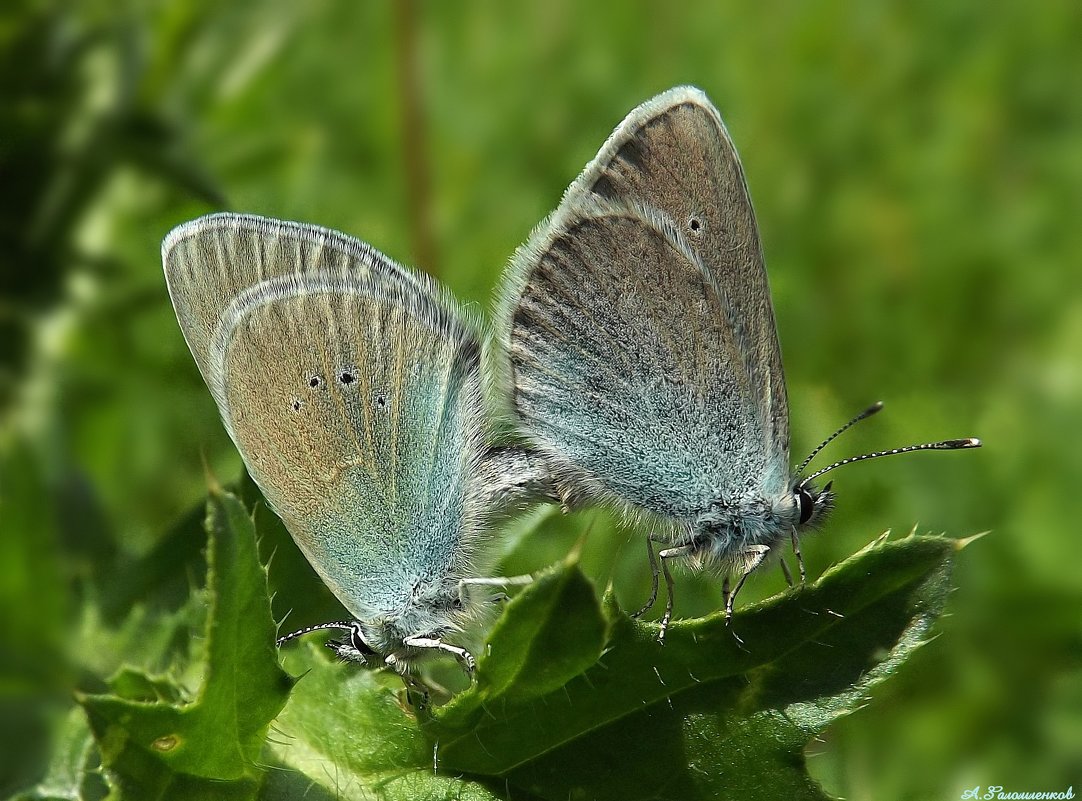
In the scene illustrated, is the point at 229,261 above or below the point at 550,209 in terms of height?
below

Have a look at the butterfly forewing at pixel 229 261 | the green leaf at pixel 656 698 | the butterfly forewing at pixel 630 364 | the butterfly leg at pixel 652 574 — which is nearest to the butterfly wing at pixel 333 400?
the butterfly forewing at pixel 229 261

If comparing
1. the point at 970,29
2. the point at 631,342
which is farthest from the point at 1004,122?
the point at 631,342

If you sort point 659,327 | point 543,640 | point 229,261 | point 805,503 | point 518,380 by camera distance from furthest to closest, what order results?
point 518,380 → point 659,327 → point 805,503 → point 229,261 → point 543,640

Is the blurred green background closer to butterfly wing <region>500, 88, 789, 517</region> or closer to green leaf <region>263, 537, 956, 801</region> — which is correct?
butterfly wing <region>500, 88, 789, 517</region>

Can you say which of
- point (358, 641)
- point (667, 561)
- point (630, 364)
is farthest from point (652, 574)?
point (358, 641)

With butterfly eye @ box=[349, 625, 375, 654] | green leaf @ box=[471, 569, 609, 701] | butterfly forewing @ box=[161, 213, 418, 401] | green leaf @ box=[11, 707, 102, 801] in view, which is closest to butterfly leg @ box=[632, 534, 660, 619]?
butterfly eye @ box=[349, 625, 375, 654]

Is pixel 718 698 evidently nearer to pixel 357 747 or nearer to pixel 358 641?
pixel 357 747

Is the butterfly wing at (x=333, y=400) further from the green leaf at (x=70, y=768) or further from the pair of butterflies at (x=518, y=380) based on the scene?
the green leaf at (x=70, y=768)
